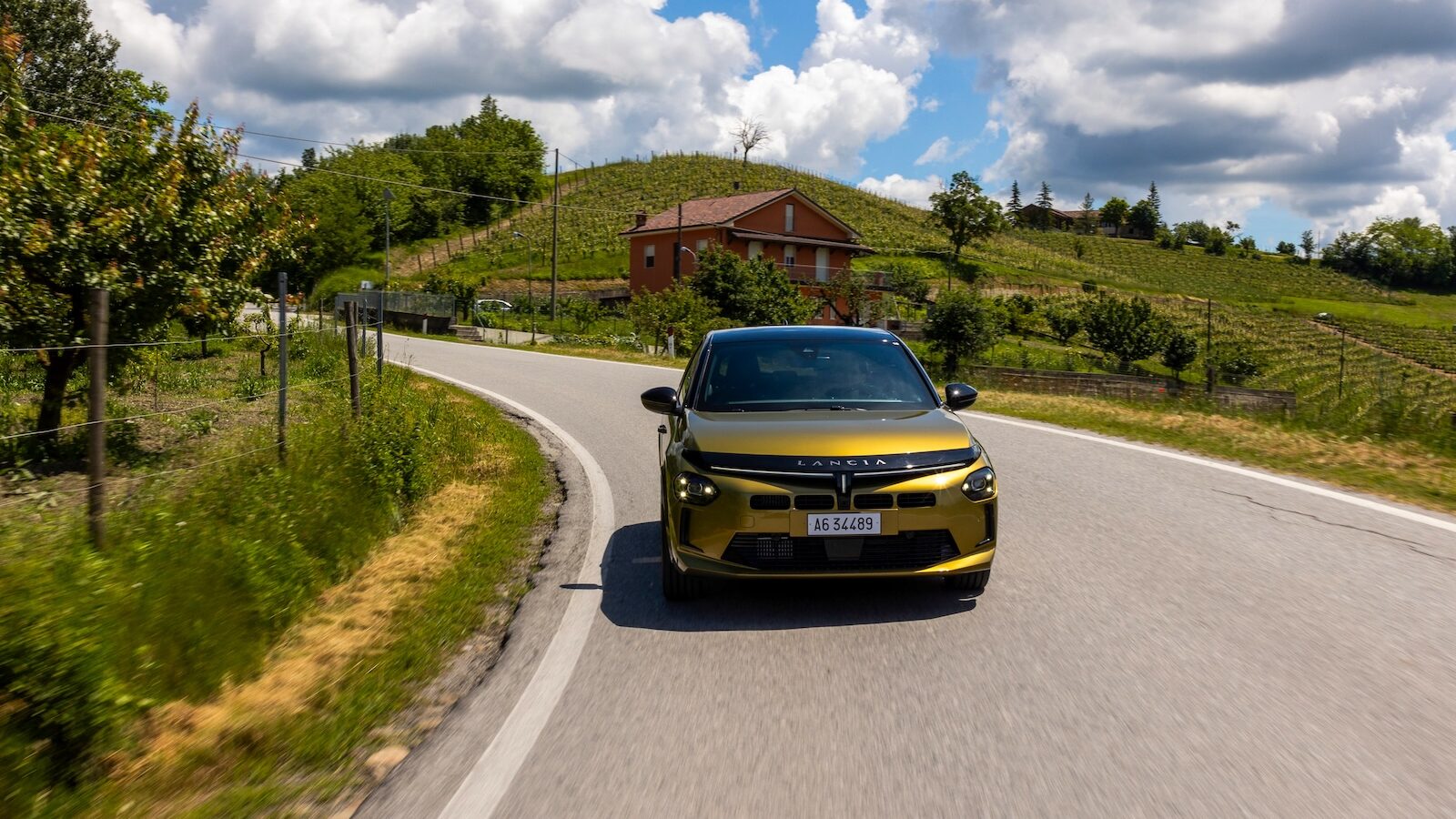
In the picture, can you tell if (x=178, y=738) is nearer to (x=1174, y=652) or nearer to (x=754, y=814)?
(x=754, y=814)

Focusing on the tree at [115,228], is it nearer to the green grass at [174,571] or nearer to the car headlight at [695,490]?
the green grass at [174,571]

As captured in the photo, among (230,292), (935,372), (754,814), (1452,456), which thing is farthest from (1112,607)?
(935,372)

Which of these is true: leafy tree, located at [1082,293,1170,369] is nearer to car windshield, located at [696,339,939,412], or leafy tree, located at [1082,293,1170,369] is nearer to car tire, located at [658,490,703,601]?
car windshield, located at [696,339,939,412]

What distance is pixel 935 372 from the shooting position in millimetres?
30828

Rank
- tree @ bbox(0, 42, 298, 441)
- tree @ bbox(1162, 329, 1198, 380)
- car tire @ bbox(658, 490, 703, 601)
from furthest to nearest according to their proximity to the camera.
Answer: tree @ bbox(1162, 329, 1198, 380) < tree @ bbox(0, 42, 298, 441) < car tire @ bbox(658, 490, 703, 601)

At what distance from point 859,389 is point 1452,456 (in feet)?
26.8

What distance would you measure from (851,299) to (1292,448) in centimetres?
4862

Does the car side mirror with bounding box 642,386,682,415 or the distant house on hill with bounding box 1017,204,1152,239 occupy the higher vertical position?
the distant house on hill with bounding box 1017,204,1152,239

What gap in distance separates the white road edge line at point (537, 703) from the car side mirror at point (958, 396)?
251 centimetres

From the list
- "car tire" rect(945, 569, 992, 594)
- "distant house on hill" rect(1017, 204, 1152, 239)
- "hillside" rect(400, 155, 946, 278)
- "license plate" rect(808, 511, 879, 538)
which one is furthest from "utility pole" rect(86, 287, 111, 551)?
"distant house on hill" rect(1017, 204, 1152, 239)

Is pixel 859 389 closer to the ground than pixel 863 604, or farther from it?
farther from it

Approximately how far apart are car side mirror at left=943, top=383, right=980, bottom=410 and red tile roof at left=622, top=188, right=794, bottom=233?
56.2 metres

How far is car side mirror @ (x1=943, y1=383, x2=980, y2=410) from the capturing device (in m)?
6.49

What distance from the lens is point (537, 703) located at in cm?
425
